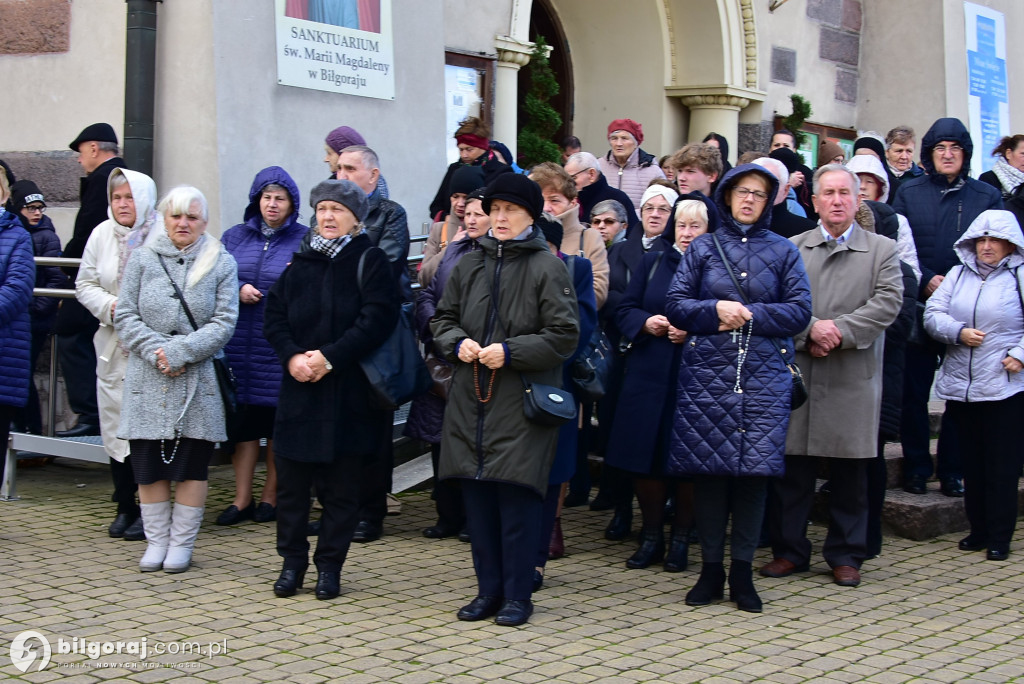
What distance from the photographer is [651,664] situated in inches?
174

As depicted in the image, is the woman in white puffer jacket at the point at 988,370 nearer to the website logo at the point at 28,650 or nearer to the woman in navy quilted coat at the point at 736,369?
the woman in navy quilted coat at the point at 736,369

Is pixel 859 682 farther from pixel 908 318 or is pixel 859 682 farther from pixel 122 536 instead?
pixel 122 536

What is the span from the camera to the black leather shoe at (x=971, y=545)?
21.0ft

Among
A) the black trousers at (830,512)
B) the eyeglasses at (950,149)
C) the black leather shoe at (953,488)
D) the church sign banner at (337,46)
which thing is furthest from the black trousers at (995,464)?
the church sign banner at (337,46)

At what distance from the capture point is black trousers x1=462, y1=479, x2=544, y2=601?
16.1ft

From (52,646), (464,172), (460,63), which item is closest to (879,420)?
(464,172)

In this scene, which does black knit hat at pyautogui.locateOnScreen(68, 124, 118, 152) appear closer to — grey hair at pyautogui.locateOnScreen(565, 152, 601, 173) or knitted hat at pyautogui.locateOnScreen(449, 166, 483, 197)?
knitted hat at pyautogui.locateOnScreen(449, 166, 483, 197)

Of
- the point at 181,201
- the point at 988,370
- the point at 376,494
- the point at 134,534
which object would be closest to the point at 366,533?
the point at 376,494

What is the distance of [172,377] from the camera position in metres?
5.62

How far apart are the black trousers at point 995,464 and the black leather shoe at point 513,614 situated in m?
2.64

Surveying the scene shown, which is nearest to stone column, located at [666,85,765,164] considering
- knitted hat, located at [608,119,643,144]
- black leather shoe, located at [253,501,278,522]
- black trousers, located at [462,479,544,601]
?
knitted hat, located at [608,119,643,144]

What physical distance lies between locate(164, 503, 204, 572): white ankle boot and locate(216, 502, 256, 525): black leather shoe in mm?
837

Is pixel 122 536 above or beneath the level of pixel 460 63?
beneath

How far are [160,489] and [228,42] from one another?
3.11 metres
